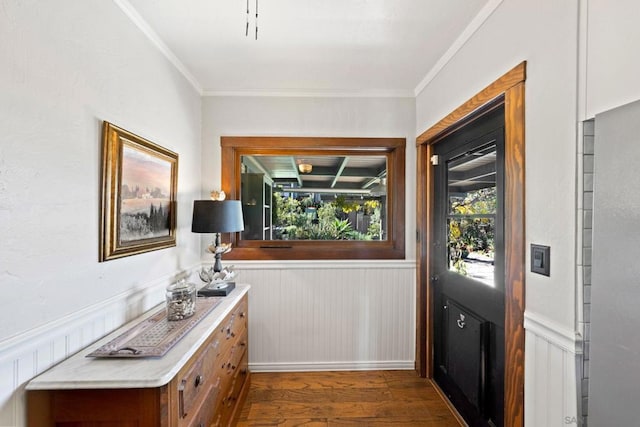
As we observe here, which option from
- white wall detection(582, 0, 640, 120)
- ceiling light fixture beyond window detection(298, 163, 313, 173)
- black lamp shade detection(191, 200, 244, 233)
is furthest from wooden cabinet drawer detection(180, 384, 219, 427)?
white wall detection(582, 0, 640, 120)

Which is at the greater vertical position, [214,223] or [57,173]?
[57,173]

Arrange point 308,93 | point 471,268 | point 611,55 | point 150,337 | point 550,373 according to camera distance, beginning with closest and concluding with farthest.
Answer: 1. point 611,55
2. point 550,373
3. point 150,337
4. point 471,268
5. point 308,93

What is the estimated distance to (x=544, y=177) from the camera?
112cm

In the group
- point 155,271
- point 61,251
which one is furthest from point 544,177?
point 155,271

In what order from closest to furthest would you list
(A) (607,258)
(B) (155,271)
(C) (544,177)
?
1. (A) (607,258)
2. (C) (544,177)
3. (B) (155,271)

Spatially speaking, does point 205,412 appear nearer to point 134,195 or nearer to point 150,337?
point 150,337

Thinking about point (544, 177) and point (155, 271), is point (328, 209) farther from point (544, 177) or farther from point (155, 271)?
point (544, 177)

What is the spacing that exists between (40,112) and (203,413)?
139 centimetres

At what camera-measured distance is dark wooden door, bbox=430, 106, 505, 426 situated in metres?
1.52

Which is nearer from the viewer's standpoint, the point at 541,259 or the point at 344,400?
the point at 541,259

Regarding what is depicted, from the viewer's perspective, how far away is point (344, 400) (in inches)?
80.9

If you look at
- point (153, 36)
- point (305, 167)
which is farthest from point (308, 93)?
point (153, 36)

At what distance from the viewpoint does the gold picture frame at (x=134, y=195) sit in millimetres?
1296

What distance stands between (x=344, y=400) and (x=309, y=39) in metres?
2.46
